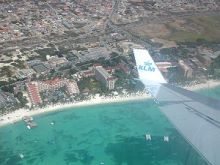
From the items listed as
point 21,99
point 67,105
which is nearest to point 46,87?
point 21,99

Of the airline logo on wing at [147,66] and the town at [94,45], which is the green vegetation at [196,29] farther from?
the airline logo on wing at [147,66]

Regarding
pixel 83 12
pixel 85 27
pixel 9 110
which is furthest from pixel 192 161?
pixel 83 12

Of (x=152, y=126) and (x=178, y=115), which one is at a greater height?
(x=178, y=115)

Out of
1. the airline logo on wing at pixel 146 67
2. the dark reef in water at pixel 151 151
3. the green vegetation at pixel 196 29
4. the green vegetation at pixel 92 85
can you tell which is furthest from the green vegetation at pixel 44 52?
the airline logo on wing at pixel 146 67

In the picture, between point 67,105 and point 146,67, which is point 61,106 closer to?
point 67,105

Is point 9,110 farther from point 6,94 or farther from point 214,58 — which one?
point 214,58

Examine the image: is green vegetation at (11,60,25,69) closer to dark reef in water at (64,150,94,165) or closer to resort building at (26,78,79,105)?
resort building at (26,78,79,105)

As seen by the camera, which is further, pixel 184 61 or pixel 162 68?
pixel 184 61

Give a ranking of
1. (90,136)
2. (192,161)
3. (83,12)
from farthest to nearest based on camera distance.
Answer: (83,12) → (90,136) → (192,161)
